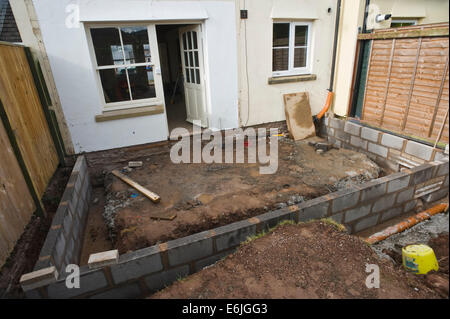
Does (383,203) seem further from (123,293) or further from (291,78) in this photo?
(291,78)

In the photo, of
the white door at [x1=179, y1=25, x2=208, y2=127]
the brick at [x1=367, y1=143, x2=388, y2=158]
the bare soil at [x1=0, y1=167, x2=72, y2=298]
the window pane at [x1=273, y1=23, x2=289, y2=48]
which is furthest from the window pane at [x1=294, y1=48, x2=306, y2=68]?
the bare soil at [x1=0, y1=167, x2=72, y2=298]

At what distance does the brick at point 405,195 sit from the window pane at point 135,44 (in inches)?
199

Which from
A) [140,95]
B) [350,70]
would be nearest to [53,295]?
[140,95]

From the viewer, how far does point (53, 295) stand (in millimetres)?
2361

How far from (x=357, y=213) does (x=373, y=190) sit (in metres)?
0.39

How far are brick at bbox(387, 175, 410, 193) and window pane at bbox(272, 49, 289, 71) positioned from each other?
12.7ft

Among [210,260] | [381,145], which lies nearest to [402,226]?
[381,145]

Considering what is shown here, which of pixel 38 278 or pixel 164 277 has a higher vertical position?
pixel 38 278

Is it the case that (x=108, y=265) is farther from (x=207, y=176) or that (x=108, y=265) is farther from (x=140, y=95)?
(x=140, y=95)

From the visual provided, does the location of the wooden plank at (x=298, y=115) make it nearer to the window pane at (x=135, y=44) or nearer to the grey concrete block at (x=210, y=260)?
the window pane at (x=135, y=44)

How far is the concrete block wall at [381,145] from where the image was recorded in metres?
4.57

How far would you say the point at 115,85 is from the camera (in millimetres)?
5250

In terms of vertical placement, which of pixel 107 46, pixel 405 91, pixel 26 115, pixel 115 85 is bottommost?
pixel 26 115

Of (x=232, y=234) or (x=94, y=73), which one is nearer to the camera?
(x=232, y=234)
